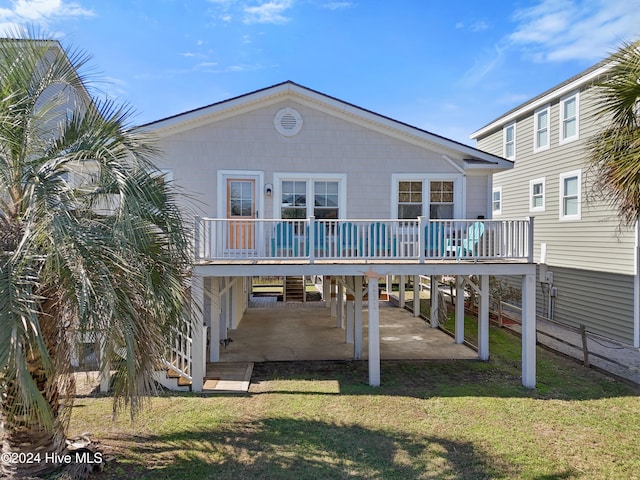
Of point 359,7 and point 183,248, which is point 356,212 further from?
point 359,7

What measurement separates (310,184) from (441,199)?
3525mm

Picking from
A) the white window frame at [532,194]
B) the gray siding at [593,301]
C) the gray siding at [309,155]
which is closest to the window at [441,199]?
the gray siding at [309,155]

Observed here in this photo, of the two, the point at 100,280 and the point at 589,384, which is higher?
the point at 100,280

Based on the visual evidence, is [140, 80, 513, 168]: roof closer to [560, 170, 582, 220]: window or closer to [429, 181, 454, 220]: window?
[429, 181, 454, 220]: window

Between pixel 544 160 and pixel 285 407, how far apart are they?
42.7 ft

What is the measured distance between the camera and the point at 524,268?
25.6 feet

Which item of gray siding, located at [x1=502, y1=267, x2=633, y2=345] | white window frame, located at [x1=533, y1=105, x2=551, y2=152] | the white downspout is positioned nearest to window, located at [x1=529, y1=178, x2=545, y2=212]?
white window frame, located at [x1=533, y1=105, x2=551, y2=152]

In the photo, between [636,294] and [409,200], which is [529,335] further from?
[636,294]

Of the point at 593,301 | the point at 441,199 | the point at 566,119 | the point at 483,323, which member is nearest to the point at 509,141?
the point at 566,119

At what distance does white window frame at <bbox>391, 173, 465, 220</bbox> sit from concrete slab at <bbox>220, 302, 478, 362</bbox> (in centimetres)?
365

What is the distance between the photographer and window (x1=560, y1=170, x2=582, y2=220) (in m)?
12.3

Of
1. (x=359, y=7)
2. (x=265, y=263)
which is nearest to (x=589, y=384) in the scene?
(x=265, y=263)

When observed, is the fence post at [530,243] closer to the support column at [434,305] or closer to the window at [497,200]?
the support column at [434,305]

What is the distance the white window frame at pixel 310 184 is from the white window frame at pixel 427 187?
130 cm
